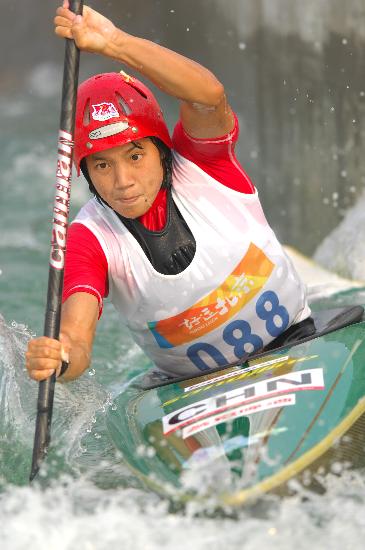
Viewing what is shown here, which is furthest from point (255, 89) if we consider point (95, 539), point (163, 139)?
point (95, 539)

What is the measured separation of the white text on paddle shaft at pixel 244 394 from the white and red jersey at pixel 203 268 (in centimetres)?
35

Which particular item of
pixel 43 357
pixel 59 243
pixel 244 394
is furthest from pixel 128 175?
pixel 244 394

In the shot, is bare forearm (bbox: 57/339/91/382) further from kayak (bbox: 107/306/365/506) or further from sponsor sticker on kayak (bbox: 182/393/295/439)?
sponsor sticker on kayak (bbox: 182/393/295/439)

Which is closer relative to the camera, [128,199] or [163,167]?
[128,199]

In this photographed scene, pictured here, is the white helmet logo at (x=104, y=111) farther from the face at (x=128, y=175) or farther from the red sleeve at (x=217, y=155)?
the red sleeve at (x=217, y=155)

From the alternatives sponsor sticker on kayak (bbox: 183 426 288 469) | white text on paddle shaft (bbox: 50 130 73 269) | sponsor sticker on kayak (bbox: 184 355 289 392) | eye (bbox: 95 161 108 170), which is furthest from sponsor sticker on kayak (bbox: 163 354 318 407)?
eye (bbox: 95 161 108 170)

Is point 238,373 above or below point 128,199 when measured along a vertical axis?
below

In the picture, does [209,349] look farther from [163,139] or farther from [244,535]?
[244,535]

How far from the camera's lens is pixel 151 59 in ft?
8.52

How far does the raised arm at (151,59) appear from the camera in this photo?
2545 millimetres

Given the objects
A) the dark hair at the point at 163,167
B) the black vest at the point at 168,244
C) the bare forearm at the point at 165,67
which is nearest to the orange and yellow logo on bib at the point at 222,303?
the black vest at the point at 168,244

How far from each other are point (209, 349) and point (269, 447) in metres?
0.65

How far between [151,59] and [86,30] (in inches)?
7.0

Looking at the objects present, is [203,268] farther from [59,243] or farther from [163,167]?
[59,243]
